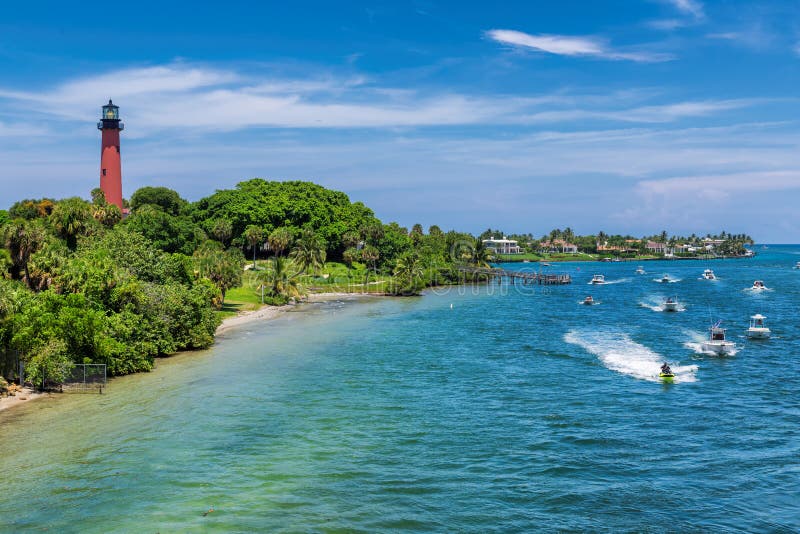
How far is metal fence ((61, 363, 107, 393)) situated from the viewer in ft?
157

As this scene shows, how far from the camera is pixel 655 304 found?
120m

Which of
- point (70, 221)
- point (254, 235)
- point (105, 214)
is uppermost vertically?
point (105, 214)

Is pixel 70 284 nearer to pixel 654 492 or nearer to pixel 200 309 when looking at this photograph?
pixel 200 309

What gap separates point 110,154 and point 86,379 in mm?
97677

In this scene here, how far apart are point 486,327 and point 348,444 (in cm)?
5452

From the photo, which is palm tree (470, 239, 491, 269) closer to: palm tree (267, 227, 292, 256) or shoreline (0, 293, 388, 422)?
shoreline (0, 293, 388, 422)

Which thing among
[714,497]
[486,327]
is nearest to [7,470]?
[714,497]

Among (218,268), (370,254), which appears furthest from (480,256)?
(218,268)

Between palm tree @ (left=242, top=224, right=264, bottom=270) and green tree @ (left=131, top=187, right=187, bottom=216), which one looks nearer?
palm tree @ (left=242, top=224, right=264, bottom=270)

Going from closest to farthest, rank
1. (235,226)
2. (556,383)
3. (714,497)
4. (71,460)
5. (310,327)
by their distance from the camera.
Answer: (714,497) < (71,460) < (556,383) < (310,327) < (235,226)

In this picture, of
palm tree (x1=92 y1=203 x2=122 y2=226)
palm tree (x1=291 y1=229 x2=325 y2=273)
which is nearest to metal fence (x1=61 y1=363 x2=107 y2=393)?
palm tree (x1=92 y1=203 x2=122 y2=226)

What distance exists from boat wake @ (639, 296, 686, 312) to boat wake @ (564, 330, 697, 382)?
3384 centimetres

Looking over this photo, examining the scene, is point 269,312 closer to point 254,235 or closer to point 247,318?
point 247,318

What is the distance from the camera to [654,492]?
30.8 metres
